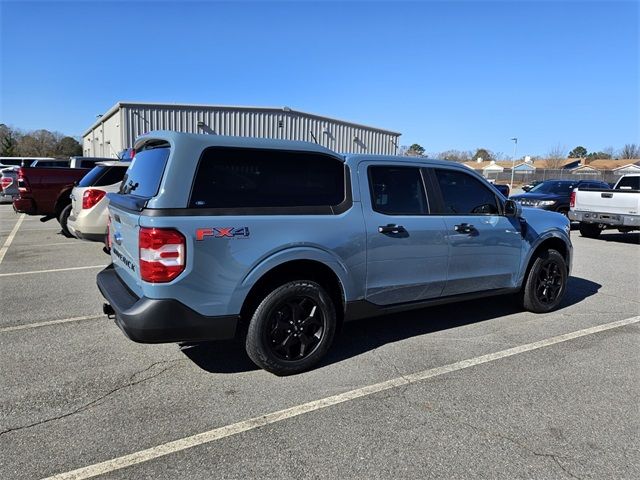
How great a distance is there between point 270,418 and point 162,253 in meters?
1.34

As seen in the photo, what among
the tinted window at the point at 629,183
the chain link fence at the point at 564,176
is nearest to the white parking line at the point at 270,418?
the tinted window at the point at 629,183

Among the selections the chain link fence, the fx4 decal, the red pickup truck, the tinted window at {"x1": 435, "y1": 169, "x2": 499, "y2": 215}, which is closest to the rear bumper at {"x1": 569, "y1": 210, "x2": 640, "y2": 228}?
the tinted window at {"x1": 435, "y1": 169, "x2": 499, "y2": 215}

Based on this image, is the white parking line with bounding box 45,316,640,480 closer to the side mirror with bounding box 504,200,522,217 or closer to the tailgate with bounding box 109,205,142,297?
the tailgate with bounding box 109,205,142,297

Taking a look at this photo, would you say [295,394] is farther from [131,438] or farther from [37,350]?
[37,350]

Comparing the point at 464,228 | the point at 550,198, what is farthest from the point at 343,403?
the point at 550,198

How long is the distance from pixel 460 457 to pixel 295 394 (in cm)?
127

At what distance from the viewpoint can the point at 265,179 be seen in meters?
3.77

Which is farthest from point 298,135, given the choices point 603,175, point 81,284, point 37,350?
point 603,175

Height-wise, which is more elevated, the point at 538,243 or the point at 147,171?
the point at 147,171

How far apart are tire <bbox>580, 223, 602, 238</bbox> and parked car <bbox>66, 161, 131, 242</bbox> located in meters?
12.6

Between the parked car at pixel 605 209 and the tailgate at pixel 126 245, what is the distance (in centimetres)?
1214

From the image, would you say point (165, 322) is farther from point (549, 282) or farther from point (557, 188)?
point (557, 188)

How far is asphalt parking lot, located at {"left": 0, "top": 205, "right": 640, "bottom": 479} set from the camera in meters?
2.76

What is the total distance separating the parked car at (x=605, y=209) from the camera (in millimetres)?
11945
